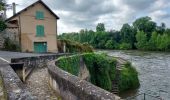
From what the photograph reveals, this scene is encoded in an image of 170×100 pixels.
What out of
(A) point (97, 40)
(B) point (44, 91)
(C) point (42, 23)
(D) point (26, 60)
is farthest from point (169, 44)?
(B) point (44, 91)

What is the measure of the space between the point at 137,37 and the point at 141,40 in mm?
2410

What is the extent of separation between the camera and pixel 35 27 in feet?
105

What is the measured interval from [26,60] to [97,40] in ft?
316

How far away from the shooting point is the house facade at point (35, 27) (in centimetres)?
3139

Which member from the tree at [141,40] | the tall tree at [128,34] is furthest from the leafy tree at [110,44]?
the tree at [141,40]

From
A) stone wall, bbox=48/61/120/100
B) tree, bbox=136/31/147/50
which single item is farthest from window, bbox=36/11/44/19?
tree, bbox=136/31/147/50

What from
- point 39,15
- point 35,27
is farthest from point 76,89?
point 39,15

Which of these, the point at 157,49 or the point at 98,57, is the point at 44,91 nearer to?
the point at 98,57

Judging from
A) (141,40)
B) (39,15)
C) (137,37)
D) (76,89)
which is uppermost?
(39,15)

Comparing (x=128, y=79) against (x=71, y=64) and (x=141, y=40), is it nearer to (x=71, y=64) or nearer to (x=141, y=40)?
(x=71, y=64)

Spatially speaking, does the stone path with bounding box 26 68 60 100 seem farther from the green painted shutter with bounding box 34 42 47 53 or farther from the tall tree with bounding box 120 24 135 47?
the tall tree with bounding box 120 24 135 47

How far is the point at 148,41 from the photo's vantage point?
291 ft

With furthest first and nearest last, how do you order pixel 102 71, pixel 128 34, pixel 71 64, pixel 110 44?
pixel 110 44
pixel 128 34
pixel 102 71
pixel 71 64

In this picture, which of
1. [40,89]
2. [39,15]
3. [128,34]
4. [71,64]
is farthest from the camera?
[128,34]
